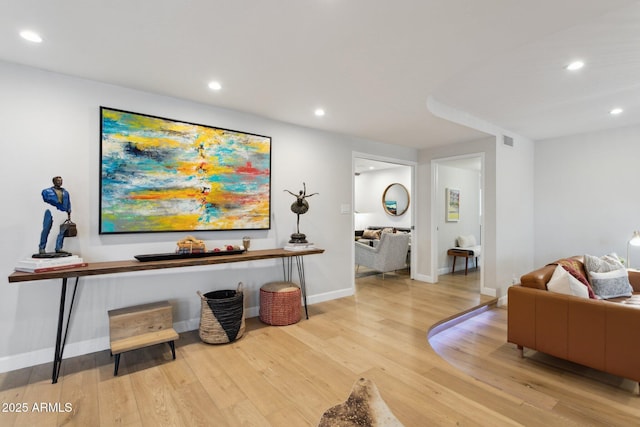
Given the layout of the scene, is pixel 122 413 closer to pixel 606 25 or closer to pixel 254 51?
pixel 254 51

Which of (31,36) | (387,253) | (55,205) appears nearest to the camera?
(31,36)

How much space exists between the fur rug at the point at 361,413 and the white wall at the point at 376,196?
254 inches

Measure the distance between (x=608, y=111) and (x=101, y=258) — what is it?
5.94 meters

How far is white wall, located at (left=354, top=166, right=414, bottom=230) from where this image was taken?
752 centimetres

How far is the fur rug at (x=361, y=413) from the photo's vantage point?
1133 mm

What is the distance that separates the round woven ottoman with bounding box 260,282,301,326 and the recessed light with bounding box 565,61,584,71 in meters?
3.32

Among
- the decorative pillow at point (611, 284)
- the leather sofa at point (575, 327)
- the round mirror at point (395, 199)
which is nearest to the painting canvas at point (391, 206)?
the round mirror at point (395, 199)

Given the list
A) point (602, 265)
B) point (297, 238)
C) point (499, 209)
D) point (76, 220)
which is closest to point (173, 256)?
point (76, 220)

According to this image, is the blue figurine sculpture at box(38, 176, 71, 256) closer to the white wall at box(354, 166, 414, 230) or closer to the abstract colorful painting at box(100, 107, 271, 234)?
the abstract colorful painting at box(100, 107, 271, 234)

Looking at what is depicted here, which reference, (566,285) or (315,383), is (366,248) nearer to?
(566,285)

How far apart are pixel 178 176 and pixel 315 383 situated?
7.34 feet

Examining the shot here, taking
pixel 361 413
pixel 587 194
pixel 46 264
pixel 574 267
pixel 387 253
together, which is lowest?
pixel 361 413

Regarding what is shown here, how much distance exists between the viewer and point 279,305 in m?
3.19

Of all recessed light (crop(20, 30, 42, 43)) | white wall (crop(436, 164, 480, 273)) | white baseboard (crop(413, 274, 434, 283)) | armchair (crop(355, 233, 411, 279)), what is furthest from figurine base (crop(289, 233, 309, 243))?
white wall (crop(436, 164, 480, 273))
